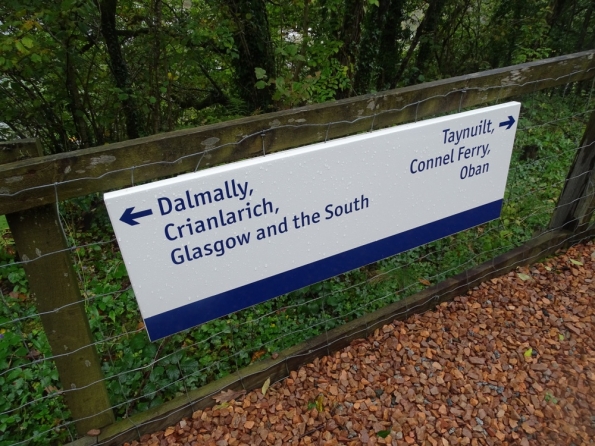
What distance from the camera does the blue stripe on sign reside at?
187 centimetres

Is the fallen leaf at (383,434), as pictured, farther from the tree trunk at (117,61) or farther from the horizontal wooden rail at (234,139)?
the tree trunk at (117,61)

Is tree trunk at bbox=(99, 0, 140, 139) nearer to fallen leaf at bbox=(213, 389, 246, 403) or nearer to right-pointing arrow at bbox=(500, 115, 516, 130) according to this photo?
fallen leaf at bbox=(213, 389, 246, 403)

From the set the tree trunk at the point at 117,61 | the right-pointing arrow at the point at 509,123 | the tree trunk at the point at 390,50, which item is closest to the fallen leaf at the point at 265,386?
the right-pointing arrow at the point at 509,123

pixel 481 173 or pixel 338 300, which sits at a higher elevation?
pixel 481 173

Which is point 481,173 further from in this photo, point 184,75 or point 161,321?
point 184,75

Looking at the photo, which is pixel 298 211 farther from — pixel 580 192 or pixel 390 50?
pixel 390 50

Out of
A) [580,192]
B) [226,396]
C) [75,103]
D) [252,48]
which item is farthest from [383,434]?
[252,48]

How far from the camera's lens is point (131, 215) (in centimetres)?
156

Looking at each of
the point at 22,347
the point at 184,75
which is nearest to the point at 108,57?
the point at 184,75

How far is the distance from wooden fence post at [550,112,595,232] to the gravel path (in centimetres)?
76

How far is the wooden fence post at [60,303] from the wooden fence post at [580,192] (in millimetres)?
3450

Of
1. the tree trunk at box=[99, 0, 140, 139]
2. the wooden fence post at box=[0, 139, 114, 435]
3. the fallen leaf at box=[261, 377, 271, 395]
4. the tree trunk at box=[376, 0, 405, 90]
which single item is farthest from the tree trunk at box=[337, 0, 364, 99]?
the wooden fence post at box=[0, 139, 114, 435]

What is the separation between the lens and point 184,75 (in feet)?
20.7

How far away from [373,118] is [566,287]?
2.16 meters
